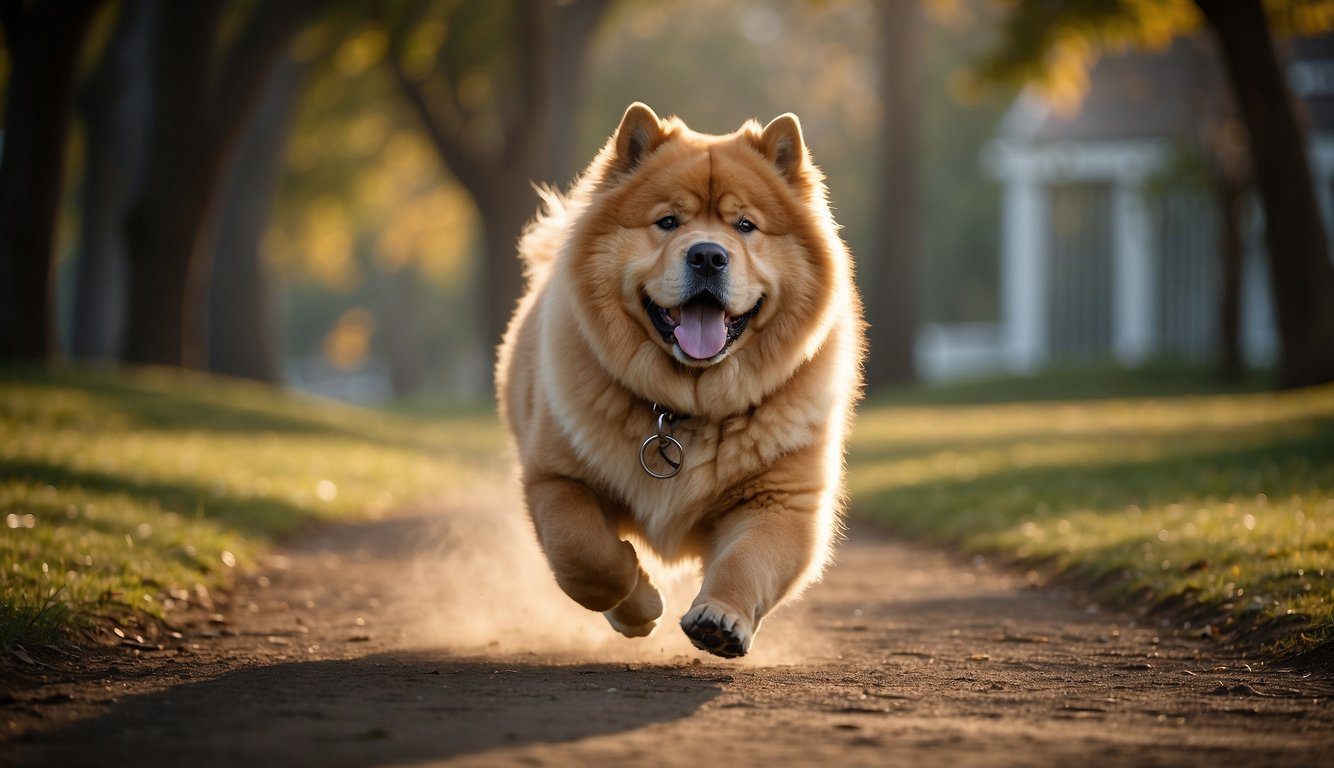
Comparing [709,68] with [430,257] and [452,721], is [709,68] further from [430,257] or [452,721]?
[452,721]

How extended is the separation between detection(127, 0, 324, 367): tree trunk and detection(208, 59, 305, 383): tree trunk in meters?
7.29

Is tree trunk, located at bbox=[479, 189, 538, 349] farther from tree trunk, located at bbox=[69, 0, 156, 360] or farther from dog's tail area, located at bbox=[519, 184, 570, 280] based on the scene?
dog's tail area, located at bbox=[519, 184, 570, 280]

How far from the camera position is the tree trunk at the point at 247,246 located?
80.6ft

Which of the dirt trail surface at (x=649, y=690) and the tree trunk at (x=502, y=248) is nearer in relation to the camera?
the dirt trail surface at (x=649, y=690)

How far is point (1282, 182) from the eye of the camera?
1598 centimetres

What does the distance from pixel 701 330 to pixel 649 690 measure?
137 cm

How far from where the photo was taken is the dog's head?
17.1 feet

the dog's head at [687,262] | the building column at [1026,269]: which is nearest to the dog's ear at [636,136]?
the dog's head at [687,262]

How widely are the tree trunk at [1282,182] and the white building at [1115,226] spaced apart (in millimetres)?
14006

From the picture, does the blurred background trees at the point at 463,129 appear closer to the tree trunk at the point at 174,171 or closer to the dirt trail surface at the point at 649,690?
the tree trunk at the point at 174,171

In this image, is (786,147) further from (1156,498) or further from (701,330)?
(1156,498)

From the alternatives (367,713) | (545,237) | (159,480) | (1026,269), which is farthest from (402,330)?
(367,713)

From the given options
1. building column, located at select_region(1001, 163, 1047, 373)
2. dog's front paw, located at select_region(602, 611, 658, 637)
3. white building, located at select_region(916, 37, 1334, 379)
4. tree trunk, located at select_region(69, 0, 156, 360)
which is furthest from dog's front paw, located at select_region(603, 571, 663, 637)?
building column, located at select_region(1001, 163, 1047, 373)

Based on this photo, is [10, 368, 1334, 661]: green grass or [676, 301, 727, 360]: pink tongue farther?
[10, 368, 1334, 661]: green grass
